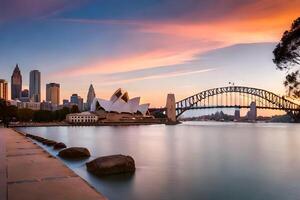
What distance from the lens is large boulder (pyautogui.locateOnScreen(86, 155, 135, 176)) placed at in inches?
768

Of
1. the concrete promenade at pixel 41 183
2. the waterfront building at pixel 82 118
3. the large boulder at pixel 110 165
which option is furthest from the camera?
the waterfront building at pixel 82 118

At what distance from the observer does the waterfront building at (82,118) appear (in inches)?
7219

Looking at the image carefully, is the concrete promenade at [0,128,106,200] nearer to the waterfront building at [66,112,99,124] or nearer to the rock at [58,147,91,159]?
the rock at [58,147,91,159]

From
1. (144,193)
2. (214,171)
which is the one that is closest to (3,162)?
(144,193)

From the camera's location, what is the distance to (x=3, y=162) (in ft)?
63.2

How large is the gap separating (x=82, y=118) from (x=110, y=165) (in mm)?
171323

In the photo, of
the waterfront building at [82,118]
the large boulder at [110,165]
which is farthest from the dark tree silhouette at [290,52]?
the waterfront building at [82,118]

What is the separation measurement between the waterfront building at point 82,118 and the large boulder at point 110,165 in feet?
533

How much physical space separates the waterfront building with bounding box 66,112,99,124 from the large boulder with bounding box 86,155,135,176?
533ft

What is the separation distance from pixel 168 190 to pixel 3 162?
8396 mm

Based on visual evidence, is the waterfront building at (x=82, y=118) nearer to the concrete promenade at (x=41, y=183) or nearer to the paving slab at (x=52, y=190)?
the concrete promenade at (x=41, y=183)

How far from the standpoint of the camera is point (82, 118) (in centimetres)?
18800

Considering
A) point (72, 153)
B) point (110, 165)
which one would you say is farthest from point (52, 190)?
point (72, 153)

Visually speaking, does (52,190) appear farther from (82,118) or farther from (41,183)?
(82,118)
